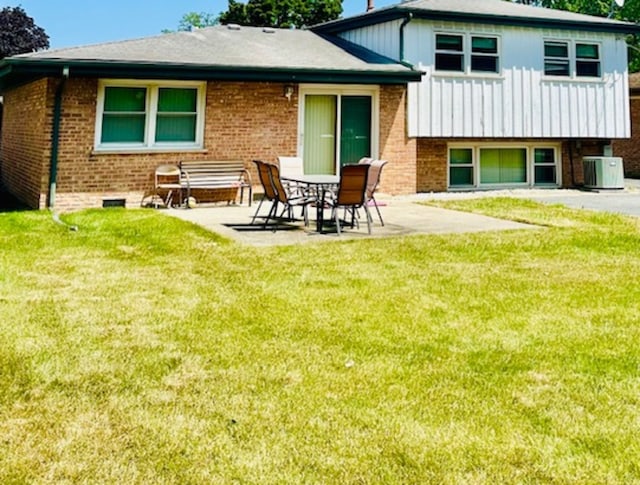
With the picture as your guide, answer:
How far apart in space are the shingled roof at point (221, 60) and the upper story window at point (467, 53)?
57.9 inches

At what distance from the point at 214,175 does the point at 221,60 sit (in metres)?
2.42

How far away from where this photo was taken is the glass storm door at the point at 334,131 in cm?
1318

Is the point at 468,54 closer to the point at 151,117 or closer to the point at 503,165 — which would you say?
the point at 503,165

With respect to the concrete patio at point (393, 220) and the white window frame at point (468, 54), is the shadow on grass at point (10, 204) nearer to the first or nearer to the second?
the concrete patio at point (393, 220)

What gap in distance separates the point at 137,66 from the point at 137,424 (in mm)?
9458

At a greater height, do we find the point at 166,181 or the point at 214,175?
the point at 214,175

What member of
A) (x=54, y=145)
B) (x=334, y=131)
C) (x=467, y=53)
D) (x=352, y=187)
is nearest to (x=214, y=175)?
(x=54, y=145)

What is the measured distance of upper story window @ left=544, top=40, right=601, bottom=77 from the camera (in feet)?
50.7

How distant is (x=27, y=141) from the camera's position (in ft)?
39.5

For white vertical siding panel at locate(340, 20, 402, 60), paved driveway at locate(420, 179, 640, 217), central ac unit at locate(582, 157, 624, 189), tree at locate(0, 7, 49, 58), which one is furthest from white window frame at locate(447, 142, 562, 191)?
tree at locate(0, 7, 49, 58)

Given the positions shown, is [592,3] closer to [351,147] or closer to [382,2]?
[382,2]

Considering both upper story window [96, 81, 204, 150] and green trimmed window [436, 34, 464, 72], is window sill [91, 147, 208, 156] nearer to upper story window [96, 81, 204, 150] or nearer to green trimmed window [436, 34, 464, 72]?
upper story window [96, 81, 204, 150]

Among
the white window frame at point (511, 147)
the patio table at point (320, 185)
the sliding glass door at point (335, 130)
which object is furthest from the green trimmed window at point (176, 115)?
the white window frame at point (511, 147)

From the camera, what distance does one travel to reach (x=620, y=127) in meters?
16.2
